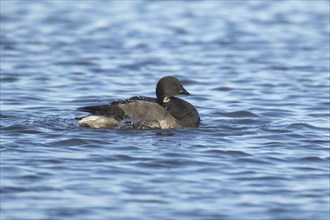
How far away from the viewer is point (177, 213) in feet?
27.2

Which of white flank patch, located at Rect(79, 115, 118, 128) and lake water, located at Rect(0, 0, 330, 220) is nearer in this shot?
lake water, located at Rect(0, 0, 330, 220)

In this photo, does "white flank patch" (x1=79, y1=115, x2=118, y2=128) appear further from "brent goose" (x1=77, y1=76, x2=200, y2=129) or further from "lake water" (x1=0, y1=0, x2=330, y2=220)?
"lake water" (x1=0, y1=0, x2=330, y2=220)

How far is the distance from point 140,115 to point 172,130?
45cm

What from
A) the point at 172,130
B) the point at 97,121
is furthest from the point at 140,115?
the point at 97,121

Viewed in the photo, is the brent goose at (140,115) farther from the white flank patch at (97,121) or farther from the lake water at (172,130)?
the lake water at (172,130)

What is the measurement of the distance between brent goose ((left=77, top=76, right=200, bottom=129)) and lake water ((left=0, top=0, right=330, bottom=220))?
6.4 inches

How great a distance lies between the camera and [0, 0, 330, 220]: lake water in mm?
8727

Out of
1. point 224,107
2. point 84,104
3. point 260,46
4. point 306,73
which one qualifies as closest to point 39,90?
point 84,104

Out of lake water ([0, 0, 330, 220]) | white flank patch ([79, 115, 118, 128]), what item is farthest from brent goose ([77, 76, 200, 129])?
lake water ([0, 0, 330, 220])

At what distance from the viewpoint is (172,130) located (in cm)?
1216

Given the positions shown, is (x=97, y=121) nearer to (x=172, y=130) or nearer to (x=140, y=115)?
(x=140, y=115)

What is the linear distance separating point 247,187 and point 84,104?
563 cm

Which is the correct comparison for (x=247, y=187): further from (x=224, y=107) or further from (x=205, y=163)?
(x=224, y=107)

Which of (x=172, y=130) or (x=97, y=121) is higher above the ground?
(x=97, y=121)
